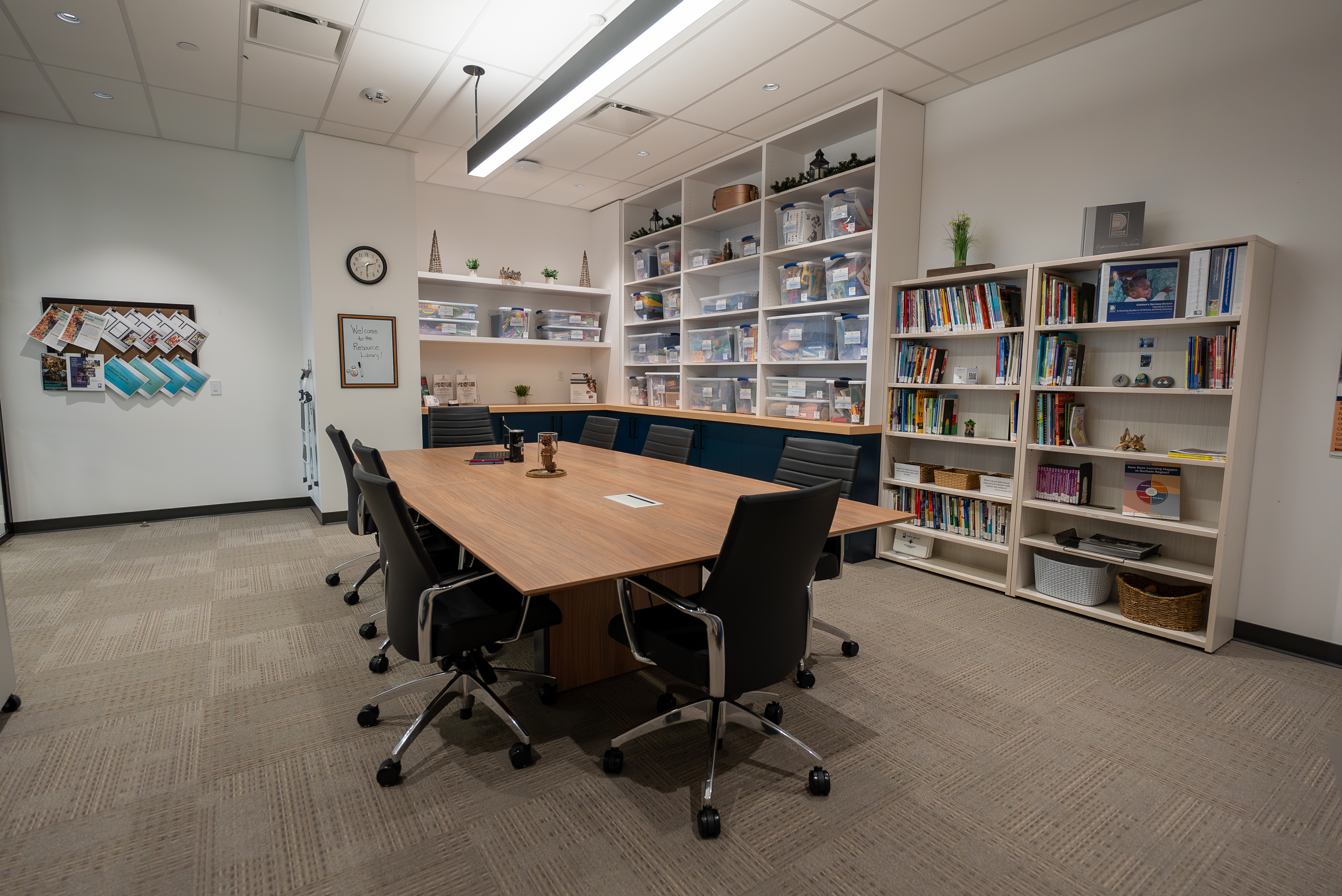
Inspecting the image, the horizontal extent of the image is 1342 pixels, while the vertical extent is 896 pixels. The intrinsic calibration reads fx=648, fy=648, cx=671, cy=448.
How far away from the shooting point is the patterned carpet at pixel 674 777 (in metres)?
1.62

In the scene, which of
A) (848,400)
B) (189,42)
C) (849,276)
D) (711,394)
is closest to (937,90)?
(849,276)

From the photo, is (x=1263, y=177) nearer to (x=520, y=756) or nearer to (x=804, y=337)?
(x=804, y=337)

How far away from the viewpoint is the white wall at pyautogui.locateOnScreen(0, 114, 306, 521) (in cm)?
448

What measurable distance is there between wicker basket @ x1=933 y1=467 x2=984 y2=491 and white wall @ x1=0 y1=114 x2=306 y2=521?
505 centimetres

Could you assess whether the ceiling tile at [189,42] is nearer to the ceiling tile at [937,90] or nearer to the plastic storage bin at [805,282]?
the plastic storage bin at [805,282]

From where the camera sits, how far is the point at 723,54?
3.40m

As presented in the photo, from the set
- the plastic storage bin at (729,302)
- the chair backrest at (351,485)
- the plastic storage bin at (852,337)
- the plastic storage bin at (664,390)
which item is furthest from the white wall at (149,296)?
the plastic storage bin at (852,337)

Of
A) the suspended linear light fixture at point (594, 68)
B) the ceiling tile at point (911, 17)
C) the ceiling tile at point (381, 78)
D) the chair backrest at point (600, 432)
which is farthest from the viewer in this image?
the chair backrest at point (600, 432)

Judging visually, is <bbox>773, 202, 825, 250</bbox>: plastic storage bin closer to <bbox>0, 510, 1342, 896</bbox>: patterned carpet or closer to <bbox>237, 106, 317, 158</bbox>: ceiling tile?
<bbox>0, 510, 1342, 896</bbox>: patterned carpet

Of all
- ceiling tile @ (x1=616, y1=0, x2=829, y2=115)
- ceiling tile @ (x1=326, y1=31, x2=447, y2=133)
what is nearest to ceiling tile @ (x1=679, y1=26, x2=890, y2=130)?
ceiling tile @ (x1=616, y1=0, x2=829, y2=115)

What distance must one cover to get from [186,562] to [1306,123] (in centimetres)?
618

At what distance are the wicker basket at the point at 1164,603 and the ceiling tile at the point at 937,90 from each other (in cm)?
289

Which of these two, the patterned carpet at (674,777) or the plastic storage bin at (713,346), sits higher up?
the plastic storage bin at (713,346)

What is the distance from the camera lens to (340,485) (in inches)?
197
